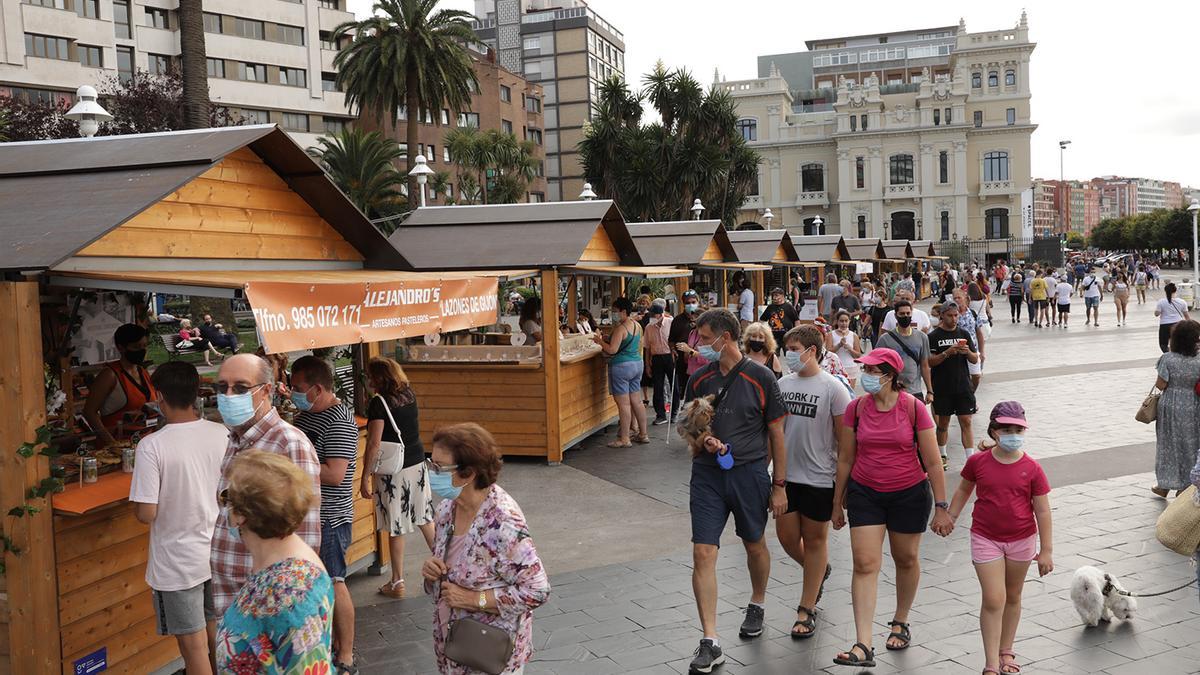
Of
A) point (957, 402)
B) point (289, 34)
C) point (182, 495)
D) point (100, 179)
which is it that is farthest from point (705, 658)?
point (289, 34)

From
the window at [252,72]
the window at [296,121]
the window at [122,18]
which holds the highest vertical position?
the window at [122,18]

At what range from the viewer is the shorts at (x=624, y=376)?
12180mm

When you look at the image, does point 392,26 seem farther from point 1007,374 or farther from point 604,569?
point 604,569

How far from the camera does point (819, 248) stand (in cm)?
3359

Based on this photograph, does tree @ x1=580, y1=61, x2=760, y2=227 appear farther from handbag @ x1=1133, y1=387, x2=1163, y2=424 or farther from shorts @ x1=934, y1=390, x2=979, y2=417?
handbag @ x1=1133, y1=387, x2=1163, y2=424

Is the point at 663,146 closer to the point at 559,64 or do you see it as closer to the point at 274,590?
the point at 274,590

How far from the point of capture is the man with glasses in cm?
412

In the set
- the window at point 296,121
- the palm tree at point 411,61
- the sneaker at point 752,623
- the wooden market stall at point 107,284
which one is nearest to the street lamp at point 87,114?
the wooden market stall at point 107,284

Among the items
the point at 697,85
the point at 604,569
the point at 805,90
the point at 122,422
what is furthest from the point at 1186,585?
the point at 805,90

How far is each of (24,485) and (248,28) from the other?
59.8 meters

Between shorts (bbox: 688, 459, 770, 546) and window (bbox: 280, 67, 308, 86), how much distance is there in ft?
199

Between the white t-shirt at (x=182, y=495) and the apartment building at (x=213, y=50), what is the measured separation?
41436 millimetres

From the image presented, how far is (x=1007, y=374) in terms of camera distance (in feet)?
60.4

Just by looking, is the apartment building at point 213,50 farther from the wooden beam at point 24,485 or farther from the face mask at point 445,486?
the face mask at point 445,486
